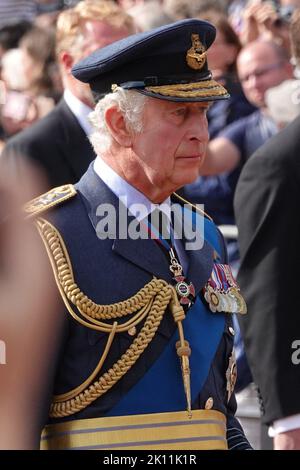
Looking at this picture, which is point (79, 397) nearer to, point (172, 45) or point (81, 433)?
point (81, 433)

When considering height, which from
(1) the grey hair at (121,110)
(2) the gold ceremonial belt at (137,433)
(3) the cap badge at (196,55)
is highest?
(3) the cap badge at (196,55)

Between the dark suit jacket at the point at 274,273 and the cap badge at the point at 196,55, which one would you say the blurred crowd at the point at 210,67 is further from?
the cap badge at the point at 196,55

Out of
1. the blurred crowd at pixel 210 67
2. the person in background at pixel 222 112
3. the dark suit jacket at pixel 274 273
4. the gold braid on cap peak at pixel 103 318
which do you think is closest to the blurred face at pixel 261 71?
the blurred crowd at pixel 210 67

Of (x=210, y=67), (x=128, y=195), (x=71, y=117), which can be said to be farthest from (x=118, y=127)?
(x=210, y=67)

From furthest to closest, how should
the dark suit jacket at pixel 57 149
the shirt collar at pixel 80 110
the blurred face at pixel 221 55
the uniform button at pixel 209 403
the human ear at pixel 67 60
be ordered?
1. the blurred face at pixel 221 55
2. the human ear at pixel 67 60
3. the shirt collar at pixel 80 110
4. the dark suit jacket at pixel 57 149
5. the uniform button at pixel 209 403

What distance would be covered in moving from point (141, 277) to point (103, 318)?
0.17 metres

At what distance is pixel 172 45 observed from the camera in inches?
133

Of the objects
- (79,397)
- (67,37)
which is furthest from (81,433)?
(67,37)

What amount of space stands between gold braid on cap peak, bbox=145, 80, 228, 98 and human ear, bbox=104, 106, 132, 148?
0.10 metres

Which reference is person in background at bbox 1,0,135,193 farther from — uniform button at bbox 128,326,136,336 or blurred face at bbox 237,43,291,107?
uniform button at bbox 128,326,136,336

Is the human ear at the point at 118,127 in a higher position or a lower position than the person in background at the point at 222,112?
lower

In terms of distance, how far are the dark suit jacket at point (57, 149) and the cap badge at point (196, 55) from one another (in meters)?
1.73

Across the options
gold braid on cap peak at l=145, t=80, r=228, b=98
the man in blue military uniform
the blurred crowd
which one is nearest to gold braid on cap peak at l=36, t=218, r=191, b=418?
the man in blue military uniform

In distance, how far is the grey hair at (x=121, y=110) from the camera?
3.28 metres
